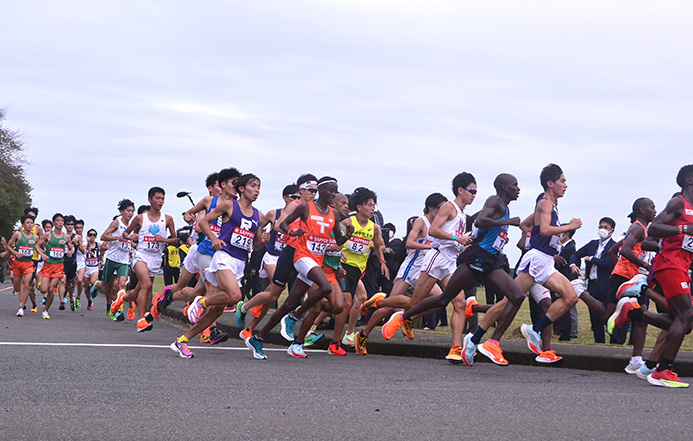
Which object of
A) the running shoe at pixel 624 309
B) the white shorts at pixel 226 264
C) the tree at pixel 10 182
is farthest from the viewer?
the tree at pixel 10 182

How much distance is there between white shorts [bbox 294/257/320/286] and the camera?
33.8 ft

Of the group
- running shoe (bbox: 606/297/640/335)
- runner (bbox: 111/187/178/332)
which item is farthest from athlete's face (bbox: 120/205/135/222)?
running shoe (bbox: 606/297/640/335)

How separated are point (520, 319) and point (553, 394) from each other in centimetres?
1269

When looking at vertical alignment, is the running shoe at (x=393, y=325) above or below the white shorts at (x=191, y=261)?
below

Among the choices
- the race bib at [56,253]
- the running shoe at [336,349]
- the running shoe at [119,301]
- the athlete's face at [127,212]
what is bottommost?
Answer: the running shoe at [119,301]

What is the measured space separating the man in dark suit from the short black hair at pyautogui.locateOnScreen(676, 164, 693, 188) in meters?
4.63

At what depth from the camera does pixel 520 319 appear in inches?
788

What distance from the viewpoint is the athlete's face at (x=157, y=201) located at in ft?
47.8

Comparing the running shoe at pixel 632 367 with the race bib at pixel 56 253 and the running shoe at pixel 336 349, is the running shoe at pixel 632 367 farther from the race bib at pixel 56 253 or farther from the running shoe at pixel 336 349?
the race bib at pixel 56 253

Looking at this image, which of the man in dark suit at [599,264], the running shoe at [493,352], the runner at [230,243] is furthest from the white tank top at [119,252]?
the running shoe at [493,352]

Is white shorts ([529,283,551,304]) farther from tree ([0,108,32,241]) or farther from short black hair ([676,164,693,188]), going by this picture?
tree ([0,108,32,241])

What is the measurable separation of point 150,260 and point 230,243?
4189 mm

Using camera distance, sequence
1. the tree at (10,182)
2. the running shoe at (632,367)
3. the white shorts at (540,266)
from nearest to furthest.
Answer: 1. the running shoe at (632,367)
2. the white shorts at (540,266)
3. the tree at (10,182)

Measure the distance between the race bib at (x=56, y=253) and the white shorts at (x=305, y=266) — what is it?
10.5 metres
